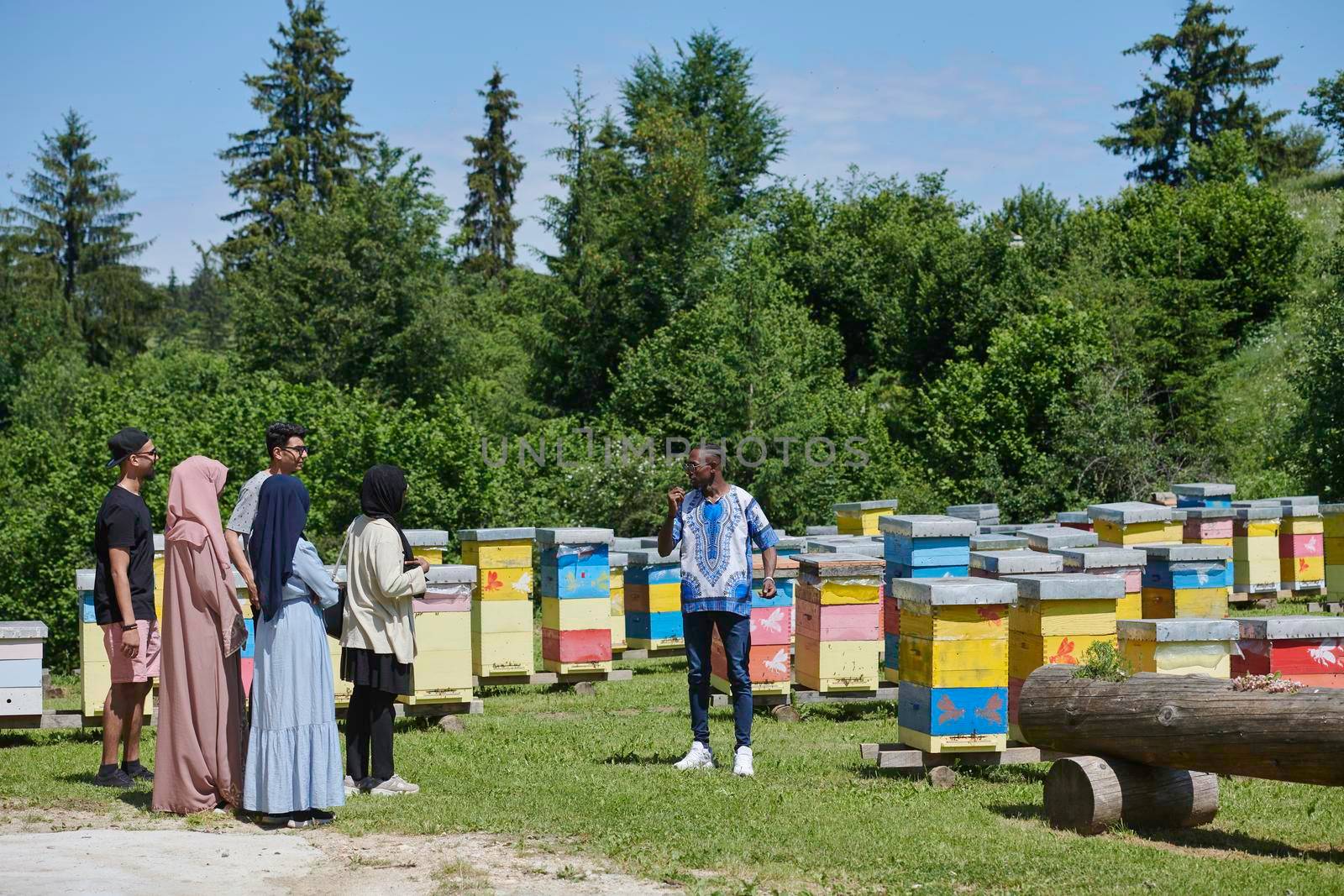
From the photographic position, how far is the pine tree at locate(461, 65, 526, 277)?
5791cm

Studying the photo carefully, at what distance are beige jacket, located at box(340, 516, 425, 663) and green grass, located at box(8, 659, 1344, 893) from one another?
0.89 m

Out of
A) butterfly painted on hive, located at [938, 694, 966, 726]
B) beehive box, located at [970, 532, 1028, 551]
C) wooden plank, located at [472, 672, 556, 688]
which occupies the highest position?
beehive box, located at [970, 532, 1028, 551]

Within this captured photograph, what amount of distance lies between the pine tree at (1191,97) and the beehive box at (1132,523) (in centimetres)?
4709

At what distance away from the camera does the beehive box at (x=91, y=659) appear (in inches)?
360

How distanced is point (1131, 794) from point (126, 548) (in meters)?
5.87

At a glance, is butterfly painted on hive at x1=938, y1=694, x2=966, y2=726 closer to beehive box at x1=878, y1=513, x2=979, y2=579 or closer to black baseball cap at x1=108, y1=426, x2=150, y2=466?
beehive box at x1=878, y1=513, x2=979, y2=579

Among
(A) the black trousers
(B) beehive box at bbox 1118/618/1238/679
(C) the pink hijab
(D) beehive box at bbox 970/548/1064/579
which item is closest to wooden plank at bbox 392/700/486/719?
(A) the black trousers

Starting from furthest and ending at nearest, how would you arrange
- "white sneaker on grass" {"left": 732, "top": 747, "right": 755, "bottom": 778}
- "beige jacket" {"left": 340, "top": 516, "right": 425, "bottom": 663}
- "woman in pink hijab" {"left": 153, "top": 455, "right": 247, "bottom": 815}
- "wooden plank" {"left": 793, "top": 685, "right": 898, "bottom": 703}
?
"wooden plank" {"left": 793, "top": 685, "right": 898, "bottom": 703} → "white sneaker on grass" {"left": 732, "top": 747, "right": 755, "bottom": 778} → "beige jacket" {"left": 340, "top": 516, "right": 425, "bottom": 663} → "woman in pink hijab" {"left": 153, "top": 455, "right": 247, "bottom": 815}

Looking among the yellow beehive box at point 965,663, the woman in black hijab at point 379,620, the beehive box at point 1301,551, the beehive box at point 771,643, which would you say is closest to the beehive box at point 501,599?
the beehive box at point 771,643

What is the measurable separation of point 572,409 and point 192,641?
27.6m

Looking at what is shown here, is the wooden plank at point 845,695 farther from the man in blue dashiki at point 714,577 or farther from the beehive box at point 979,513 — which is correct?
the beehive box at point 979,513

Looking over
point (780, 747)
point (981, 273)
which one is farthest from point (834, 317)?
point (780, 747)

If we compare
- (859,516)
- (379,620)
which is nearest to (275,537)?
(379,620)

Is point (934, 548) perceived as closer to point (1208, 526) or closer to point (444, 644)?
point (444, 644)
